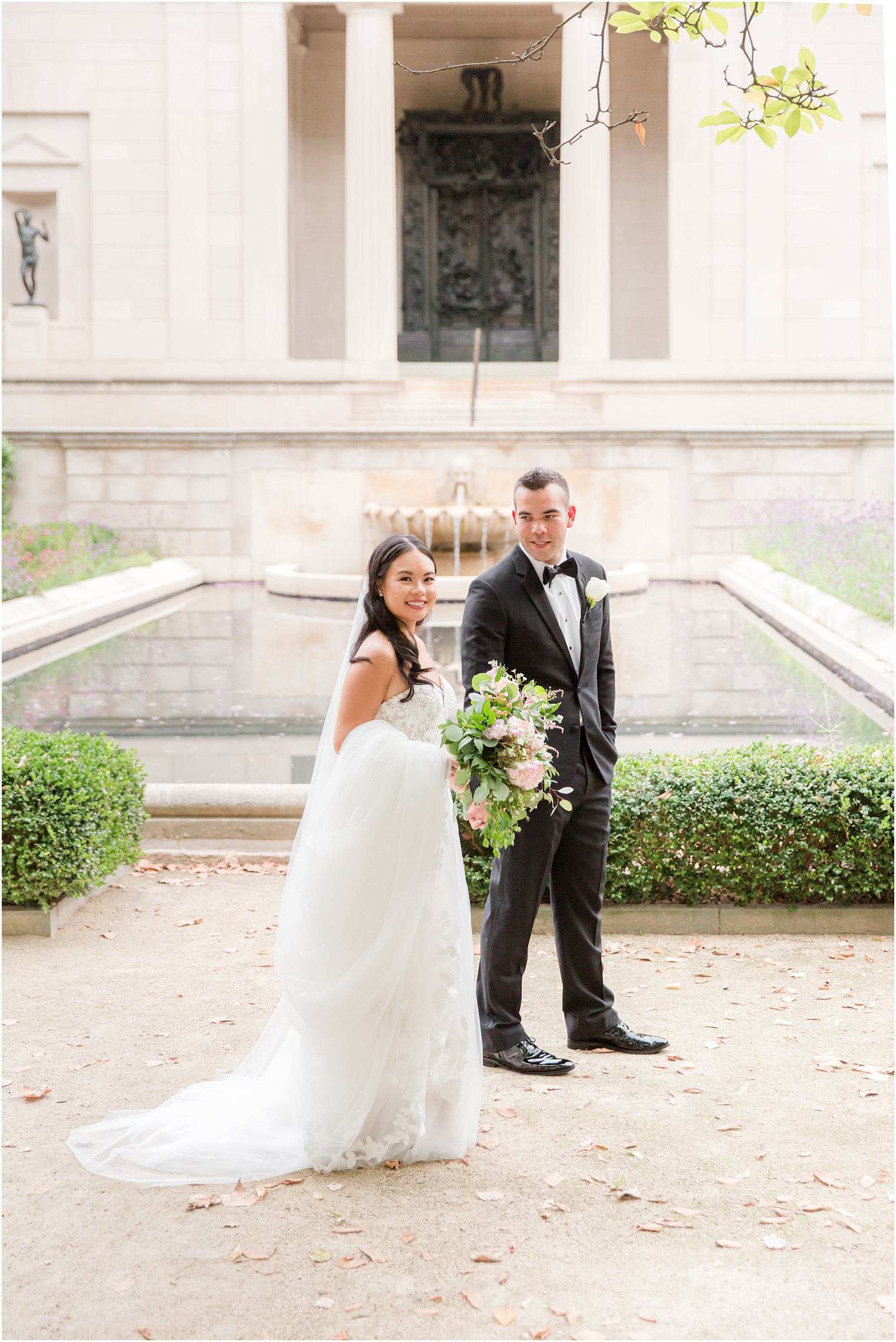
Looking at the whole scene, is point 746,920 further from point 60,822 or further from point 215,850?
point 60,822

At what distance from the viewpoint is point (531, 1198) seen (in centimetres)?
379

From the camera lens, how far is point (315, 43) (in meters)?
28.6

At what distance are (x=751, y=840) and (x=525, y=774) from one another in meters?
2.71

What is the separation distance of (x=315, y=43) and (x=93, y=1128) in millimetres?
29196

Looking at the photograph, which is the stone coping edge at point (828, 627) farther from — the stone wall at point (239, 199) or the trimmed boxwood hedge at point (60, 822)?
the stone wall at point (239, 199)

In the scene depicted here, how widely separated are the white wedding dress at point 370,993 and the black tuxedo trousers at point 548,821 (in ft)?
2.12

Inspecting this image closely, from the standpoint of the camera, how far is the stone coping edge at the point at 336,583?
712 inches

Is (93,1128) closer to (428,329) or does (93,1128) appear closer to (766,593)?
(766,593)

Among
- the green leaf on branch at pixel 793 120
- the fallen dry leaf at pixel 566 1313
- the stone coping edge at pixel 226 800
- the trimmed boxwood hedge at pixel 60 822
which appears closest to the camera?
the fallen dry leaf at pixel 566 1313

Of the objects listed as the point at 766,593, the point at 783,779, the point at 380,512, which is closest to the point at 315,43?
the point at 380,512

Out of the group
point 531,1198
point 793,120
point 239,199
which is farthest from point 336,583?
point 531,1198

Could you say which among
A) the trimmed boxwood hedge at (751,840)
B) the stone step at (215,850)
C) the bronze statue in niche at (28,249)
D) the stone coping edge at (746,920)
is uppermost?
the bronze statue in niche at (28,249)

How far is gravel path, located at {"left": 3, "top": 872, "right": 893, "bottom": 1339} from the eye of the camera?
3232mm

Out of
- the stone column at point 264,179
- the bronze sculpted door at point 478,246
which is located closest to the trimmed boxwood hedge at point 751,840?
the stone column at point 264,179
